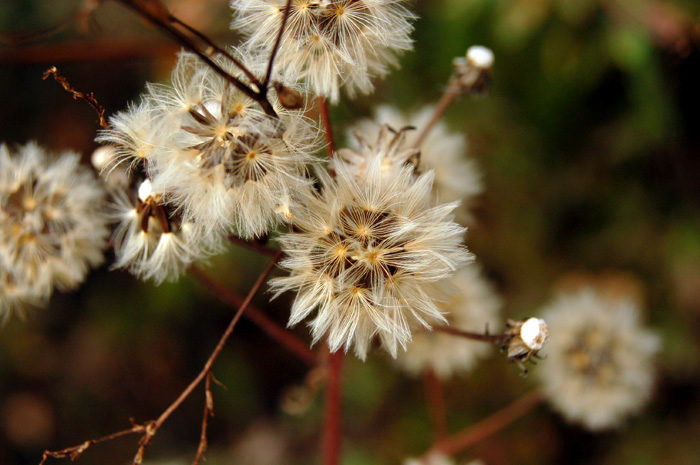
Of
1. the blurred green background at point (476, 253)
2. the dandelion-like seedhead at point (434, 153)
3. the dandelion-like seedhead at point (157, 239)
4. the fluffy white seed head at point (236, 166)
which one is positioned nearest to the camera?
the fluffy white seed head at point (236, 166)

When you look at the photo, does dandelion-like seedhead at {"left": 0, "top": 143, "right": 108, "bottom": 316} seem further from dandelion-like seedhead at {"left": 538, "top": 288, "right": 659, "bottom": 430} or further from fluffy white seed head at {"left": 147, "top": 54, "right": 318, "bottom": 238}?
dandelion-like seedhead at {"left": 538, "top": 288, "right": 659, "bottom": 430}

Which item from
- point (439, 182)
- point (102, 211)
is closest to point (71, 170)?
point (102, 211)

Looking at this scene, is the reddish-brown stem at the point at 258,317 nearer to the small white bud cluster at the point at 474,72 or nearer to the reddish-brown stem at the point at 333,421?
the reddish-brown stem at the point at 333,421

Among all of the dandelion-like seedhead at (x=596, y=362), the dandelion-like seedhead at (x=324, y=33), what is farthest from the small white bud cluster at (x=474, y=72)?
the dandelion-like seedhead at (x=596, y=362)

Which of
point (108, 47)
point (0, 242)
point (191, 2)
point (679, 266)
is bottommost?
point (0, 242)

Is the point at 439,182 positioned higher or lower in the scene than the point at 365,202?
higher

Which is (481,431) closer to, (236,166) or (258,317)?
(258,317)

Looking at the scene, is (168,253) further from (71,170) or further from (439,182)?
(439,182)
